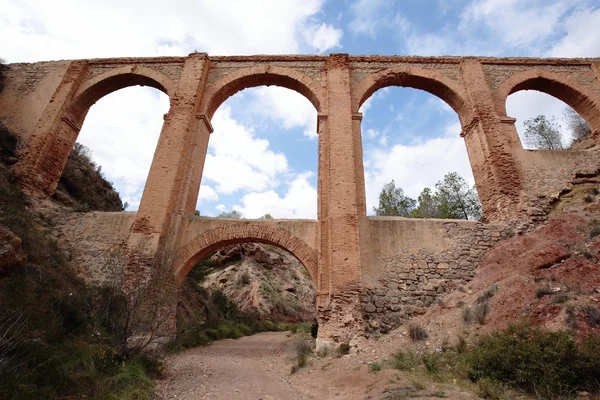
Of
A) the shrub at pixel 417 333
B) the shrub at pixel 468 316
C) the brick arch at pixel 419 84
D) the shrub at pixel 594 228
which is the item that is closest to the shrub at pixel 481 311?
the shrub at pixel 468 316

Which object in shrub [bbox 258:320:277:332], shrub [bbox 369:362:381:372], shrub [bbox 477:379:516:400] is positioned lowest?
shrub [bbox 477:379:516:400]

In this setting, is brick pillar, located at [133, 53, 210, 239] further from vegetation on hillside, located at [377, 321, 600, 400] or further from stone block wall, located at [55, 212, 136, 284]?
vegetation on hillside, located at [377, 321, 600, 400]

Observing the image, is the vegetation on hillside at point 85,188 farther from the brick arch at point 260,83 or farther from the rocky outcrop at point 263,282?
the rocky outcrop at point 263,282

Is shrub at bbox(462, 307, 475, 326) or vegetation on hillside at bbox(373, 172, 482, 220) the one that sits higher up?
vegetation on hillside at bbox(373, 172, 482, 220)

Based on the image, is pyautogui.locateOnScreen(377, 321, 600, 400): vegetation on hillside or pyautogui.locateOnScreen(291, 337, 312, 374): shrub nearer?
pyautogui.locateOnScreen(377, 321, 600, 400): vegetation on hillside

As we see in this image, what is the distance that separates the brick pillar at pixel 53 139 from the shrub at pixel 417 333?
11.0 meters

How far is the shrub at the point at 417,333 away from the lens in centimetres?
680

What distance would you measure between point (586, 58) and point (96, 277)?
17.4m

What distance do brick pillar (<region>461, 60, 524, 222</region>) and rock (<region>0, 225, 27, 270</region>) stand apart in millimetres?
10439

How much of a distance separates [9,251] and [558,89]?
50.7 ft

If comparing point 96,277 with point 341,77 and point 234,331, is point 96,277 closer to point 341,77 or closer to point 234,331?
point 234,331

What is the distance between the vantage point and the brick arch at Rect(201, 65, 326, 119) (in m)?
11.0

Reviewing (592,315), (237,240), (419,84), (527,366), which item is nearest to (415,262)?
(592,315)

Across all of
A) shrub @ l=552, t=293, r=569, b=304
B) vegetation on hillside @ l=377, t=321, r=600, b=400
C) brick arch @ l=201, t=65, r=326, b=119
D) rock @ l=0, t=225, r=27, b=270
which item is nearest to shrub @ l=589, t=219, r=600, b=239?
shrub @ l=552, t=293, r=569, b=304
